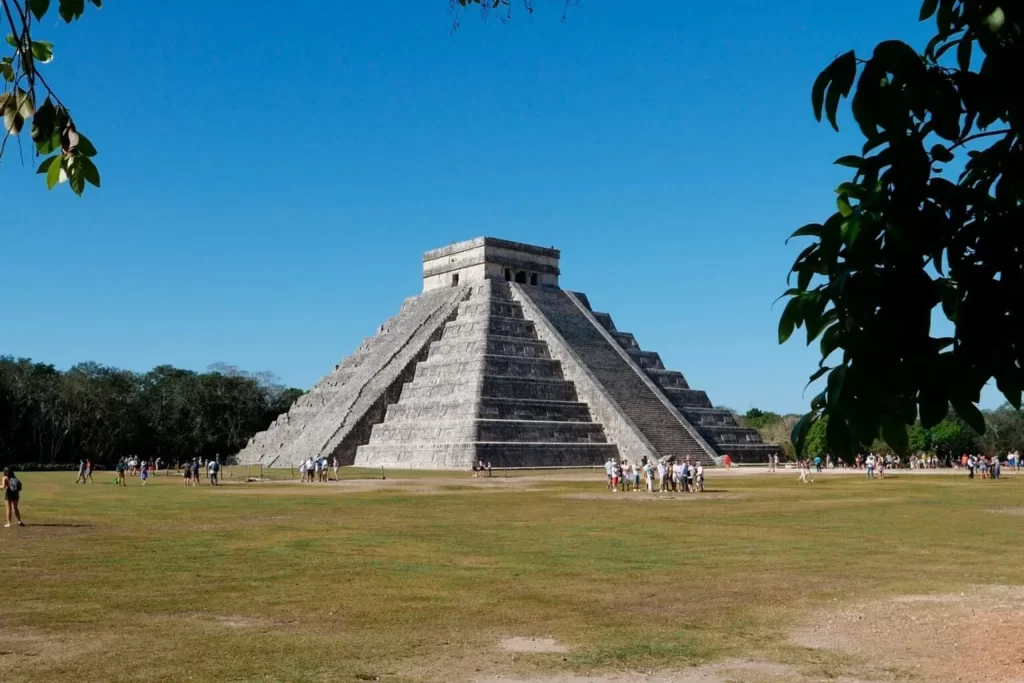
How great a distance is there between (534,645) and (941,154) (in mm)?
5464

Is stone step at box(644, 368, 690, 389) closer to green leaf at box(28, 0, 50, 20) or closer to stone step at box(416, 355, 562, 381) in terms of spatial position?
stone step at box(416, 355, 562, 381)

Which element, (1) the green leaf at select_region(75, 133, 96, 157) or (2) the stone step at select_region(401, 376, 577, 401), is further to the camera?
(2) the stone step at select_region(401, 376, 577, 401)

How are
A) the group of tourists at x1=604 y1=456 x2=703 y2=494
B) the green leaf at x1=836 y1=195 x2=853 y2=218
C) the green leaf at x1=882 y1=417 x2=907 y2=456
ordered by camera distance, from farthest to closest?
the group of tourists at x1=604 y1=456 x2=703 y2=494 < the green leaf at x1=836 y1=195 x2=853 y2=218 < the green leaf at x1=882 y1=417 x2=907 y2=456

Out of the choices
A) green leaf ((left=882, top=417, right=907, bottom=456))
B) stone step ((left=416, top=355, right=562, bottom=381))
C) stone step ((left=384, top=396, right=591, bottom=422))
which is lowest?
green leaf ((left=882, top=417, right=907, bottom=456))

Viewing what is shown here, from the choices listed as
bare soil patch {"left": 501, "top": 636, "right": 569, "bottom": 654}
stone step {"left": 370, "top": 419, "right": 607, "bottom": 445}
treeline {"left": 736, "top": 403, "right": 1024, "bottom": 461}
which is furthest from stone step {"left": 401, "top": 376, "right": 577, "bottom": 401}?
bare soil patch {"left": 501, "top": 636, "right": 569, "bottom": 654}

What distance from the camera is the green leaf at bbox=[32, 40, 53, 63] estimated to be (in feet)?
13.9

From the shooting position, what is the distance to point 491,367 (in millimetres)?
45812

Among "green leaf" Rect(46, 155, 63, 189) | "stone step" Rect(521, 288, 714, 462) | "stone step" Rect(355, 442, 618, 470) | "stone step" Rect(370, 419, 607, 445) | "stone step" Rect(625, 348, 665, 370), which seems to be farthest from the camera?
"stone step" Rect(625, 348, 665, 370)

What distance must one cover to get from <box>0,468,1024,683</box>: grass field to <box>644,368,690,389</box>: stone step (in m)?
31.5

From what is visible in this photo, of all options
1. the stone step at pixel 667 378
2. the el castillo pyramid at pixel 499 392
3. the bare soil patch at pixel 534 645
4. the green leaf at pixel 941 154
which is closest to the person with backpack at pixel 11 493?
the bare soil patch at pixel 534 645

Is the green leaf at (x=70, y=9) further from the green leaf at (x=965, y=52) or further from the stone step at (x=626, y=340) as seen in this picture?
the stone step at (x=626, y=340)

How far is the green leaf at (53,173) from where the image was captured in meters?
3.72

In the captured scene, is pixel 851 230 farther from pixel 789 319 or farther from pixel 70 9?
pixel 70 9

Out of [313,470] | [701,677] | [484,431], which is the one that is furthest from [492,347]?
[701,677]
